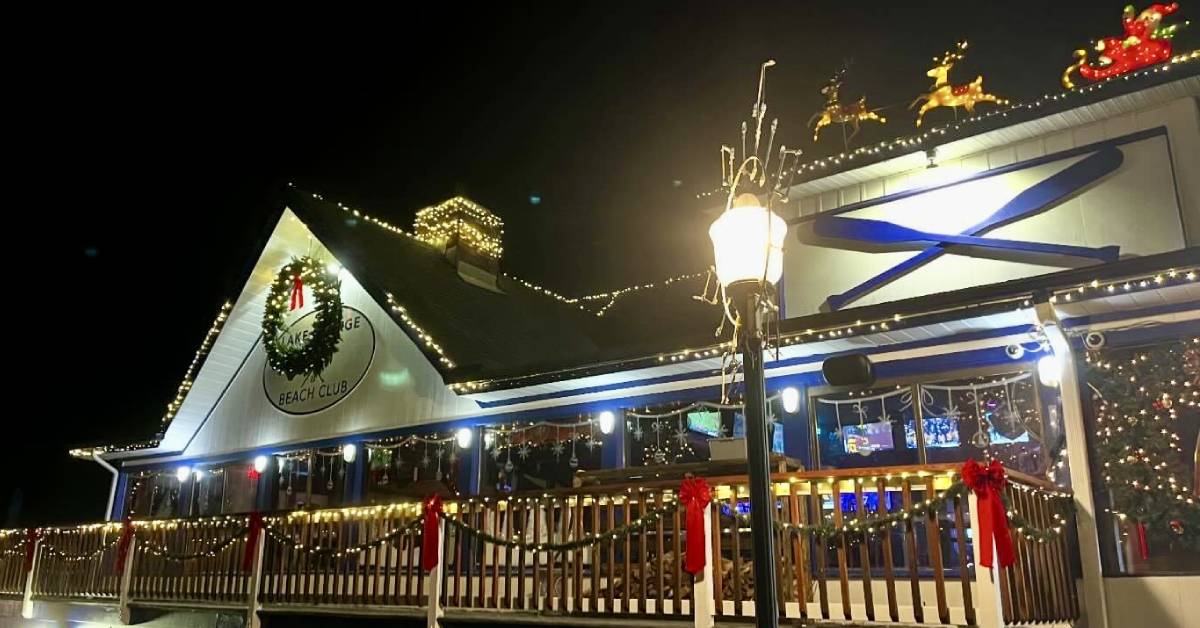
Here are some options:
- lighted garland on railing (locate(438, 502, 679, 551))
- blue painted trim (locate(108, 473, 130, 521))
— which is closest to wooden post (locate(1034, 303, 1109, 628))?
lighted garland on railing (locate(438, 502, 679, 551))

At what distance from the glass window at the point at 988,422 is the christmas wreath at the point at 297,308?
37.8 ft

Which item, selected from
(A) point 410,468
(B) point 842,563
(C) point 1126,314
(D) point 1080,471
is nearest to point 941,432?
(D) point 1080,471

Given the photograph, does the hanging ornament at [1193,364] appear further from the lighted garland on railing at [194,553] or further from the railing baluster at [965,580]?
the lighted garland on railing at [194,553]

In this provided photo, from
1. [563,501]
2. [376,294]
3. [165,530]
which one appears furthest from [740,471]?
[165,530]

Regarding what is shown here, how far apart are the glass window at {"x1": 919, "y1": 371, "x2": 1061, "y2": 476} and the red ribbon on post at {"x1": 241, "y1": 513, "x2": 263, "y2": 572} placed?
997cm

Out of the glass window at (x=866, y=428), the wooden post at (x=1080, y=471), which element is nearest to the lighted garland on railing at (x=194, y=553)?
the glass window at (x=866, y=428)

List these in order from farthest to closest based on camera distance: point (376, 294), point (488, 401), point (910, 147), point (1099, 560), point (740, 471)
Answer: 1. point (376, 294)
2. point (488, 401)
3. point (910, 147)
4. point (740, 471)
5. point (1099, 560)

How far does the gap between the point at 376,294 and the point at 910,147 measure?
9.90 meters

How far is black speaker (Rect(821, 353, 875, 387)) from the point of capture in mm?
10898

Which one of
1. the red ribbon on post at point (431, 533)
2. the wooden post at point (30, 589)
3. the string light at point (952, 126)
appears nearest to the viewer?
the string light at point (952, 126)

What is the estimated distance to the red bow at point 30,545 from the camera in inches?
698

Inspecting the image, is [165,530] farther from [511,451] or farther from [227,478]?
[511,451]

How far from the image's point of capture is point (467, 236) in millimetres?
21812

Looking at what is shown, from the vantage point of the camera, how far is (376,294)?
16641 millimetres
